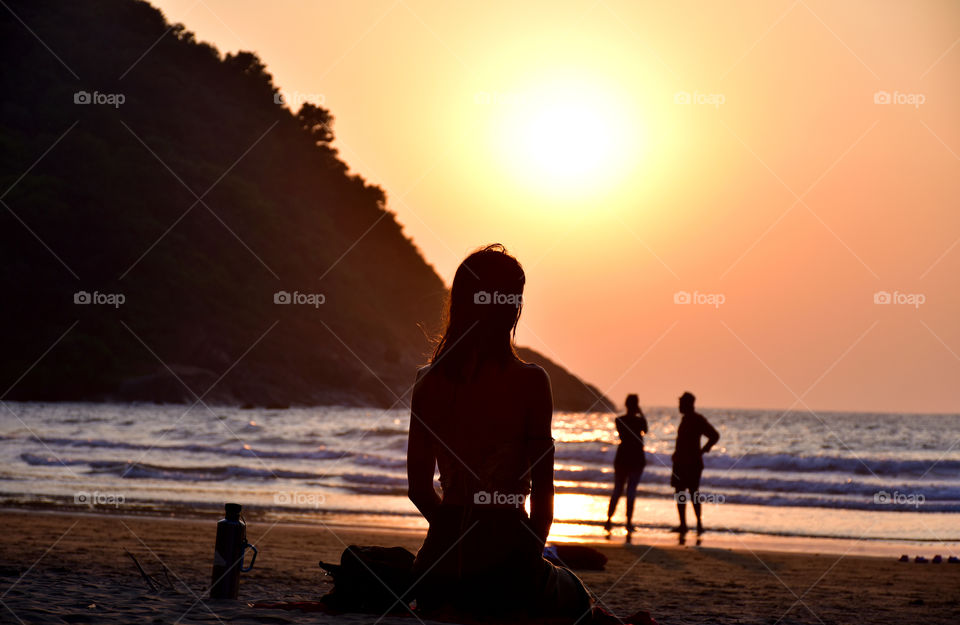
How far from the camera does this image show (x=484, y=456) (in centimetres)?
402

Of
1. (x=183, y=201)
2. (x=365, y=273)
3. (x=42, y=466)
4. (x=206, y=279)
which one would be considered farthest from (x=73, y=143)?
(x=42, y=466)

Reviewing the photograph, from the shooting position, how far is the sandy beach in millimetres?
5456

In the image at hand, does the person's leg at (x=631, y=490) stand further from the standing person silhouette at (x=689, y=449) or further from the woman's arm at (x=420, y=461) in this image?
the woman's arm at (x=420, y=461)

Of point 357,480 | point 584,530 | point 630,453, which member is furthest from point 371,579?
point 357,480

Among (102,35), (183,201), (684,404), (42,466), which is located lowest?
(42,466)

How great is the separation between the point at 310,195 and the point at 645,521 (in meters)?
87.1

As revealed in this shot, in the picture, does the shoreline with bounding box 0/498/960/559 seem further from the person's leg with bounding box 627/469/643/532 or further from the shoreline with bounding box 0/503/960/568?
the person's leg with bounding box 627/469/643/532

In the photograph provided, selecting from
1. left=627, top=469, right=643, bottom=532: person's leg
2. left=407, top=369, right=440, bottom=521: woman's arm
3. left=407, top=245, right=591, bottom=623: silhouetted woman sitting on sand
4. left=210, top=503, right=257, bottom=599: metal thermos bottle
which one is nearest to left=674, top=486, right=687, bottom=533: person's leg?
left=627, top=469, right=643, bottom=532: person's leg

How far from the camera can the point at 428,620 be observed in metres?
4.42

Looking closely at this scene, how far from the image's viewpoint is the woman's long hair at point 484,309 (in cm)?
397

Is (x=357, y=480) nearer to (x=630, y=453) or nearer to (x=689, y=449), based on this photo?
(x=630, y=453)

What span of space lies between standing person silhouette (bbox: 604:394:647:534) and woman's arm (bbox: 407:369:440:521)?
9.89m

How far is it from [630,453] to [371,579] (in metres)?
9.37

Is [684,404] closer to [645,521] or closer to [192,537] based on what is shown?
[645,521]
